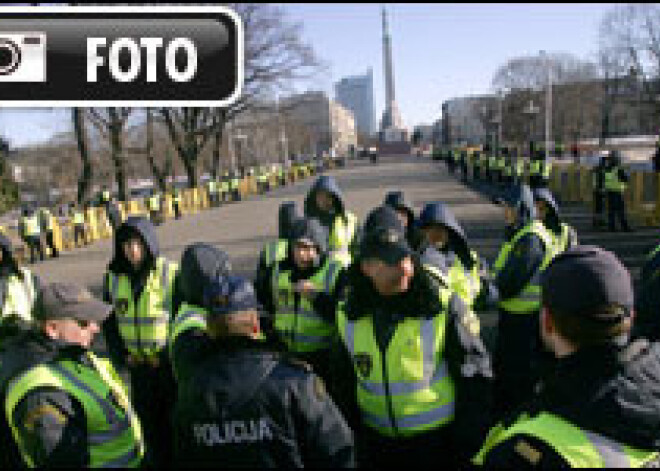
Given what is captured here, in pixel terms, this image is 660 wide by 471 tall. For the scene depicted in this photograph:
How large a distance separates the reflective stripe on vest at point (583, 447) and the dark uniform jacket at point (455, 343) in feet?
3.48

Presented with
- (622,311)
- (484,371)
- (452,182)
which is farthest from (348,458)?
(452,182)

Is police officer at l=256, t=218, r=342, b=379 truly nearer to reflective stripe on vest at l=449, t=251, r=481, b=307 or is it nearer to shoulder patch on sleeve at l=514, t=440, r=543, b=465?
reflective stripe on vest at l=449, t=251, r=481, b=307

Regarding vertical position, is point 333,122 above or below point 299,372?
above

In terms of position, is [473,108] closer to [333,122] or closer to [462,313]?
[333,122]

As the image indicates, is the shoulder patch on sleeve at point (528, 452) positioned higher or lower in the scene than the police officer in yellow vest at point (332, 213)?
lower

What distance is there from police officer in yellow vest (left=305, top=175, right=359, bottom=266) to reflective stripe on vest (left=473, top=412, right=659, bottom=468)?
457cm

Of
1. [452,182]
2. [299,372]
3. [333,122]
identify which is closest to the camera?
[299,372]

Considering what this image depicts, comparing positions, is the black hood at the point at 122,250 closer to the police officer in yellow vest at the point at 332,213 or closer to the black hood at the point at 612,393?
the police officer in yellow vest at the point at 332,213

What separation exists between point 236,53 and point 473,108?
90467mm

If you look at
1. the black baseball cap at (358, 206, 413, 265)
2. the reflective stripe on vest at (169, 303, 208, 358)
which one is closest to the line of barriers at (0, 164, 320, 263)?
the reflective stripe on vest at (169, 303, 208, 358)

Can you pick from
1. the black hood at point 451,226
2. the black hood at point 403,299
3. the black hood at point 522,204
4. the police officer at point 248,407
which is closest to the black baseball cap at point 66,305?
the police officer at point 248,407

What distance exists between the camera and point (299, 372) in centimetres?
200

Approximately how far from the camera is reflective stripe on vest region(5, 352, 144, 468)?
84.8 inches

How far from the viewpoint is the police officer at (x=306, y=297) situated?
12.5ft
